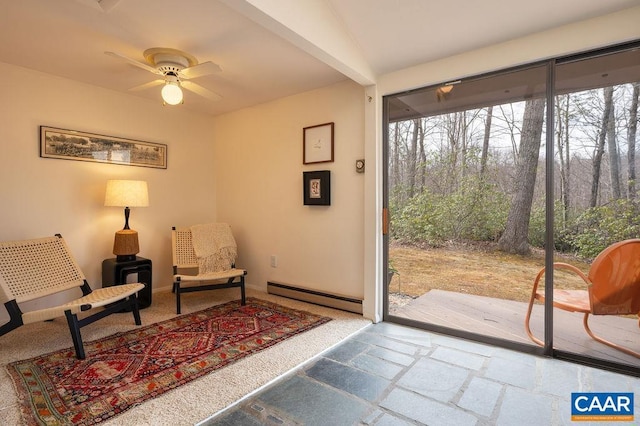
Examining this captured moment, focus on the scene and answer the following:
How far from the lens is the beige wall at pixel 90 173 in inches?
119

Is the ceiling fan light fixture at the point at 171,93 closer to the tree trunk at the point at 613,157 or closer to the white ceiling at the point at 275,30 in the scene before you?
the white ceiling at the point at 275,30

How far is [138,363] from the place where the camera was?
2221mm

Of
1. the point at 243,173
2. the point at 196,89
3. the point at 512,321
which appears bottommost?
the point at 512,321

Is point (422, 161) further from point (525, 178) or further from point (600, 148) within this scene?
point (600, 148)

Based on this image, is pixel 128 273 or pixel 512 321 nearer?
pixel 512 321

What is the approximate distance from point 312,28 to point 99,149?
108 inches

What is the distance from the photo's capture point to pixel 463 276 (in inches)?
114

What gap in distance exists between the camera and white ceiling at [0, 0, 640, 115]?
2.06 metres

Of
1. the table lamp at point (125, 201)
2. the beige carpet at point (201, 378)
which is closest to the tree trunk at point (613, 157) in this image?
the beige carpet at point (201, 378)

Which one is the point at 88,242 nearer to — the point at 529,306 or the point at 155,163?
the point at 155,163

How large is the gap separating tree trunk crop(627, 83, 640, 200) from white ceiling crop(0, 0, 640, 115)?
22.8 inches

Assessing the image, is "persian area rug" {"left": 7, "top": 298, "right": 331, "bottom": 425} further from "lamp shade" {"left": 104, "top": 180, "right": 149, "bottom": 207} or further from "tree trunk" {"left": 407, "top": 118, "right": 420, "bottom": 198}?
"tree trunk" {"left": 407, "top": 118, "right": 420, "bottom": 198}

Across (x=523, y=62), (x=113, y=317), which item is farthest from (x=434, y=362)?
(x=113, y=317)

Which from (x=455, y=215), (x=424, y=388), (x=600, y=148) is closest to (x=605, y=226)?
(x=600, y=148)
